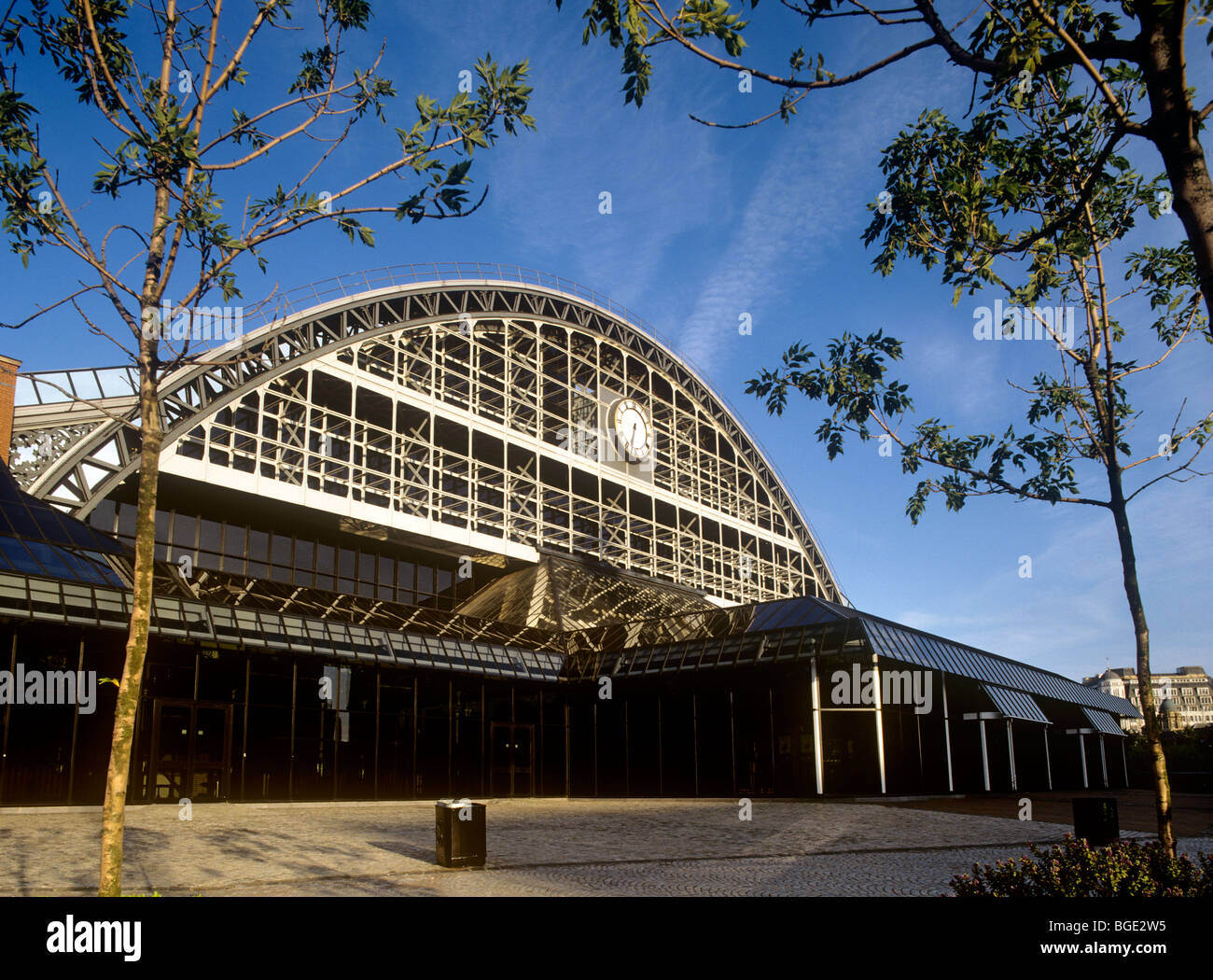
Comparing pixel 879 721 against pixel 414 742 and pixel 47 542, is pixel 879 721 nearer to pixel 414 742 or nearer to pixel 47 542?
pixel 414 742

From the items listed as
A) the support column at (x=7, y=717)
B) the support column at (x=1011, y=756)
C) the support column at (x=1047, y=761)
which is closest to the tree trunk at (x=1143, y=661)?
the support column at (x=7, y=717)

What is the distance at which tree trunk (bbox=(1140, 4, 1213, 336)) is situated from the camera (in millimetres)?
6309

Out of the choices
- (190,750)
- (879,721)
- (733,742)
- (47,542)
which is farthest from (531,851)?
(733,742)

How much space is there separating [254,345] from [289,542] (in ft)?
26.0

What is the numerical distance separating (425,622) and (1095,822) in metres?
24.6

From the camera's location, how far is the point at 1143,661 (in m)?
11.0

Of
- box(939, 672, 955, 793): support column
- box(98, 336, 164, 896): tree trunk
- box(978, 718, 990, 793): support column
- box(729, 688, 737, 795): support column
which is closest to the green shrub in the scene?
box(98, 336, 164, 896): tree trunk

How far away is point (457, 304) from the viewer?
44.2 meters

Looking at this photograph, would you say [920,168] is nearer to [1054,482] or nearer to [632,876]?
[1054,482]

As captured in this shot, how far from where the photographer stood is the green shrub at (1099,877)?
8.12m

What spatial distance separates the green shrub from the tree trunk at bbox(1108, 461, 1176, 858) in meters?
1.15

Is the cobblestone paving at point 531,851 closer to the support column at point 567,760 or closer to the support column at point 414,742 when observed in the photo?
the support column at point 414,742

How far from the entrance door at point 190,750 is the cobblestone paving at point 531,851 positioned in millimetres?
1510

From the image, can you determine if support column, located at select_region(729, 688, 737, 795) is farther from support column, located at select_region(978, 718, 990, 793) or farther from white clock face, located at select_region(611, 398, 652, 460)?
white clock face, located at select_region(611, 398, 652, 460)
